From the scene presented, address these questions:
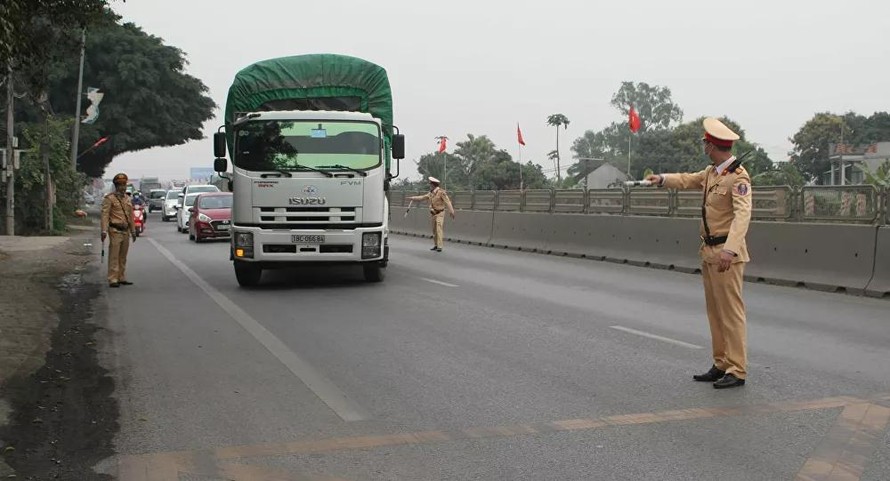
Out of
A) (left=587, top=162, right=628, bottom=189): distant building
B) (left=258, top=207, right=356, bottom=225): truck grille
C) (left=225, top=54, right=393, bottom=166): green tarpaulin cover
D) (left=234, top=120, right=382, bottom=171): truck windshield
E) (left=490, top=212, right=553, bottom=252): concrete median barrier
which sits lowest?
(left=490, top=212, right=553, bottom=252): concrete median barrier

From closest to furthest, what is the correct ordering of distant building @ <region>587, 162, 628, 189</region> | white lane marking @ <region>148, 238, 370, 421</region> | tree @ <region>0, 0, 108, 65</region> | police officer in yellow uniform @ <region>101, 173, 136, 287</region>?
white lane marking @ <region>148, 238, 370, 421</region> < tree @ <region>0, 0, 108, 65</region> < police officer in yellow uniform @ <region>101, 173, 136, 287</region> < distant building @ <region>587, 162, 628, 189</region>

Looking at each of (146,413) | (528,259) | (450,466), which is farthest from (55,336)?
(528,259)

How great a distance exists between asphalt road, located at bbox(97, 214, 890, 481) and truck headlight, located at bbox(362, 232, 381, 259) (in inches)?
38.0

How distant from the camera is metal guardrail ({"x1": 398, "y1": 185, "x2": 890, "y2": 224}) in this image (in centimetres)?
1295

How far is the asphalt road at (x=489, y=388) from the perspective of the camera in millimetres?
4941

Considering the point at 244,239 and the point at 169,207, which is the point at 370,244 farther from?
the point at 169,207

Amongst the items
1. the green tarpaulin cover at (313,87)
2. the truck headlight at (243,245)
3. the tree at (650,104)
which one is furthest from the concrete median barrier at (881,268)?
the tree at (650,104)

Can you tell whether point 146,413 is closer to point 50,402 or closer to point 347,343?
point 50,402

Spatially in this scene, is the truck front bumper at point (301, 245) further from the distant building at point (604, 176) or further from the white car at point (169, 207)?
the distant building at point (604, 176)

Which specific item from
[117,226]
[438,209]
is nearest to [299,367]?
[117,226]

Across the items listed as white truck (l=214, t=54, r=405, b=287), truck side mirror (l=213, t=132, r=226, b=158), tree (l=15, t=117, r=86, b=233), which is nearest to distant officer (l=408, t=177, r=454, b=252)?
white truck (l=214, t=54, r=405, b=287)

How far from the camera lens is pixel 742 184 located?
6598mm

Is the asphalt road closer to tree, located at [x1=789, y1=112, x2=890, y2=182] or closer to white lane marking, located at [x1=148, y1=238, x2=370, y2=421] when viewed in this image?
white lane marking, located at [x1=148, y1=238, x2=370, y2=421]

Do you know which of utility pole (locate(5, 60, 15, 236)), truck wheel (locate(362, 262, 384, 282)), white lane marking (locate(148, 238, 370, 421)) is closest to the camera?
white lane marking (locate(148, 238, 370, 421))
